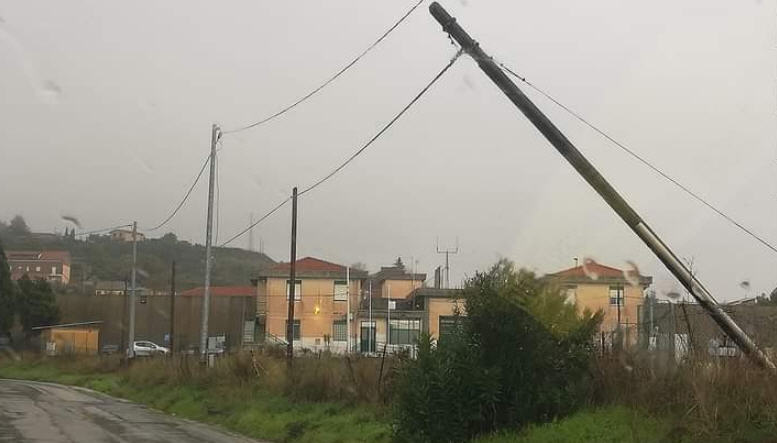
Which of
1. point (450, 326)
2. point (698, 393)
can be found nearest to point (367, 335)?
point (450, 326)

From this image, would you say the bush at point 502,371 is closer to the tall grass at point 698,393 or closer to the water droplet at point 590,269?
the tall grass at point 698,393

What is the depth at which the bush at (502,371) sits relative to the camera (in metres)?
14.8

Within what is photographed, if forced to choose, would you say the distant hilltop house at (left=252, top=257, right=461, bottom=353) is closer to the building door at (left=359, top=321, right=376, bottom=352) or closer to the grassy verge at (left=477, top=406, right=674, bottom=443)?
the building door at (left=359, top=321, right=376, bottom=352)

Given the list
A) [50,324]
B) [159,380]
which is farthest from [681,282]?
[50,324]

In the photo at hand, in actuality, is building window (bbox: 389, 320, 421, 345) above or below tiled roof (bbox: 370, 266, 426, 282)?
below

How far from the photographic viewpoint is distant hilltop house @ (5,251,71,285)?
58.5 m

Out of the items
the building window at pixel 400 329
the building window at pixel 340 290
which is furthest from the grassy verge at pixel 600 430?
the building window at pixel 340 290

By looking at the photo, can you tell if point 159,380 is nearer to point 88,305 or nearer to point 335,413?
point 335,413

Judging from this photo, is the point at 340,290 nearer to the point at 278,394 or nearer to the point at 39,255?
the point at 39,255

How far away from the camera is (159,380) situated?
1449 inches

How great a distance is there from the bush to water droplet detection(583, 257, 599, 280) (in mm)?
4231

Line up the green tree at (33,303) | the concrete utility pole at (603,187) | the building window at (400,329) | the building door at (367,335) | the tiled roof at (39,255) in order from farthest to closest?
the green tree at (33,303) < the building window at (400,329) < the building door at (367,335) < the tiled roof at (39,255) < the concrete utility pole at (603,187)

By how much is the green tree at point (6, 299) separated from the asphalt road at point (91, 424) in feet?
119

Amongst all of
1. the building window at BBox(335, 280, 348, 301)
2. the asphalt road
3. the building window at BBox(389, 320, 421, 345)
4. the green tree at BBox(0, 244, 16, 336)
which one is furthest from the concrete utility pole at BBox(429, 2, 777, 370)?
the green tree at BBox(0, 244, 16, 336)
